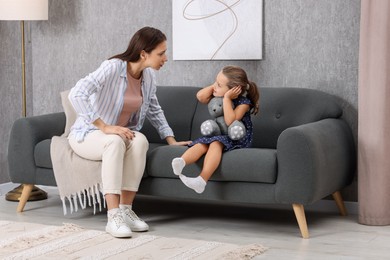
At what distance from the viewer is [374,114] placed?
440cm

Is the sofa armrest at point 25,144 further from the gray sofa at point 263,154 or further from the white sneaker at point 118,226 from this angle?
the white sneaker at point 118,226

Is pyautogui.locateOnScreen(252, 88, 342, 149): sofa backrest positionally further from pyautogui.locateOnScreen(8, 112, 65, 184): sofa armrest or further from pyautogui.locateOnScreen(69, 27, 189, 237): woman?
pyautogui.locateOnScreen(8, 112, 65, 184): sofa armrest

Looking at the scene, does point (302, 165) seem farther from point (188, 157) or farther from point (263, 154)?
point (188, 157)

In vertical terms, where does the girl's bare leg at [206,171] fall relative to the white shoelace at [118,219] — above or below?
above

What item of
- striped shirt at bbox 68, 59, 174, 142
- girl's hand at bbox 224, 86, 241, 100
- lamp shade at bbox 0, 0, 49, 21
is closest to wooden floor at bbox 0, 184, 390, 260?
striped shirt at bbox 68, 59, 174, 142

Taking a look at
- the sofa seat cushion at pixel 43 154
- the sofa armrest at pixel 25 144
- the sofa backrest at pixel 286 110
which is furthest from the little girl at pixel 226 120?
the sofa armrest at pixel 25 144

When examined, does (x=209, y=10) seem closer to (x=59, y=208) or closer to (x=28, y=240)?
(x=59, y=208)

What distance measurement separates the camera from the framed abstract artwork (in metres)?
4.99

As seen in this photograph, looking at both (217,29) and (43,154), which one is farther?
(217,29)

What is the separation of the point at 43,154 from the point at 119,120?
1.68 ft

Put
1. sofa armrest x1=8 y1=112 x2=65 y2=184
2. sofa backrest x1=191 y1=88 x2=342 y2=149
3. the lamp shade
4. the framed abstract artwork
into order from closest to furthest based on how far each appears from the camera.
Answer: sofa backrest x1=191 y1=88 x2=342 y2=149
sofa armrest x1=8 y1=112 x2=65 y2=184
the framed abstract artwork
the lamp shade

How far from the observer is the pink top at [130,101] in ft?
14.8

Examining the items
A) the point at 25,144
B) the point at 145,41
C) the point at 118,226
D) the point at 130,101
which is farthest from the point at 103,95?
the point at 118,226

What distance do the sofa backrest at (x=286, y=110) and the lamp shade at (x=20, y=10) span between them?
1534 millimetres
